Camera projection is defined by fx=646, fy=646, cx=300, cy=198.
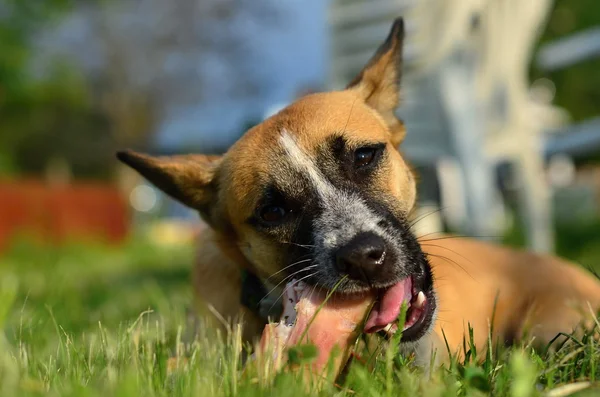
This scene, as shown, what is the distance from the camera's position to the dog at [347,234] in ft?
6.81

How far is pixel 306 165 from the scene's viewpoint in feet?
7.99

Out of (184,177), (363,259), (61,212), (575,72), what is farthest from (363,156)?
(575,72)

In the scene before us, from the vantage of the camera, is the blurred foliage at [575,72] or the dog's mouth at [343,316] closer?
the dog's mouth at [343,316]

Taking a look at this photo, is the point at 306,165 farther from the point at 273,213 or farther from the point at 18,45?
the point at 18,45

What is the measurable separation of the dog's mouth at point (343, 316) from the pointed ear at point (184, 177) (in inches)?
34.6

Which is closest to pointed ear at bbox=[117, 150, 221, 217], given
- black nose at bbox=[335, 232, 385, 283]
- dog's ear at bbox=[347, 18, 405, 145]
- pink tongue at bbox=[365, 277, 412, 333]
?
dog's ear at bbox=[347, 18, 405, 145]

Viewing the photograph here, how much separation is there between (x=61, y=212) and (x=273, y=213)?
306 inches

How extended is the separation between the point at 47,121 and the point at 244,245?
15.3 meters

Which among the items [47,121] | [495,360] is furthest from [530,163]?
[47,121]

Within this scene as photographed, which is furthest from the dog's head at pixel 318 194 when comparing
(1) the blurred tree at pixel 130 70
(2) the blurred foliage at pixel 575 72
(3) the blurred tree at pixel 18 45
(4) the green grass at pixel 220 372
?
(2) the blurred foliage at pixel 575 72

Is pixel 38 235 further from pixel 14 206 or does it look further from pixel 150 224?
pixel 150 224

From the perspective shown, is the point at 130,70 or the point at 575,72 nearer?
the point at 130,70

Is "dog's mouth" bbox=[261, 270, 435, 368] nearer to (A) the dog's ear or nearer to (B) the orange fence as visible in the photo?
(A) the dog's ear

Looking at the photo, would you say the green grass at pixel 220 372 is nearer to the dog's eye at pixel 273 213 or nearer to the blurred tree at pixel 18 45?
the dog's eye at pixel 273 213
